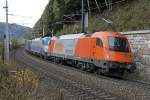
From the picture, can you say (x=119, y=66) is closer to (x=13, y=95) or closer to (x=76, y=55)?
(x=76, y=55)

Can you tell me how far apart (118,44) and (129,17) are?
8357 millimetres

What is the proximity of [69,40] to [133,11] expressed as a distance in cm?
552

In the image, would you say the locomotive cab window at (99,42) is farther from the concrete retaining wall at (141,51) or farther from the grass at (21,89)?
the grass at (21,89)

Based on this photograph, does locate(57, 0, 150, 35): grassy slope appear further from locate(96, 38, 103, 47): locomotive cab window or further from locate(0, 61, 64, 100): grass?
locate(0, 61, 64, 100): grass

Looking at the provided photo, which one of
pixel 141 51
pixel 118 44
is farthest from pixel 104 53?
pixel 141 51

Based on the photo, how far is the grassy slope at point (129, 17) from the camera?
98.2 feet

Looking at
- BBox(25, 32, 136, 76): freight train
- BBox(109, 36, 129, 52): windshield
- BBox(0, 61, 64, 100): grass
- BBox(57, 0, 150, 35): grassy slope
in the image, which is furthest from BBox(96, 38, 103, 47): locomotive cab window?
BBox(0, 61, 64, 100): grass

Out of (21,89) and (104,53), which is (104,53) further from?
(21,89)

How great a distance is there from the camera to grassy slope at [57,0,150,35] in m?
29.9

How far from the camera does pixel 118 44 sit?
24.7 metres

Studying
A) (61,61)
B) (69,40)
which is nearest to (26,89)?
(69,40)

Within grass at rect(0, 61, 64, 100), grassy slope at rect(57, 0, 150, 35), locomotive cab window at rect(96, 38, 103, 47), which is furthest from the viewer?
grassy slope at rect(57, 0, 150, 35)

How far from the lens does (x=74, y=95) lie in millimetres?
15883

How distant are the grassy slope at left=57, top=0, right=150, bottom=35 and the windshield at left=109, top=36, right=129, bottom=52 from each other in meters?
3.71
